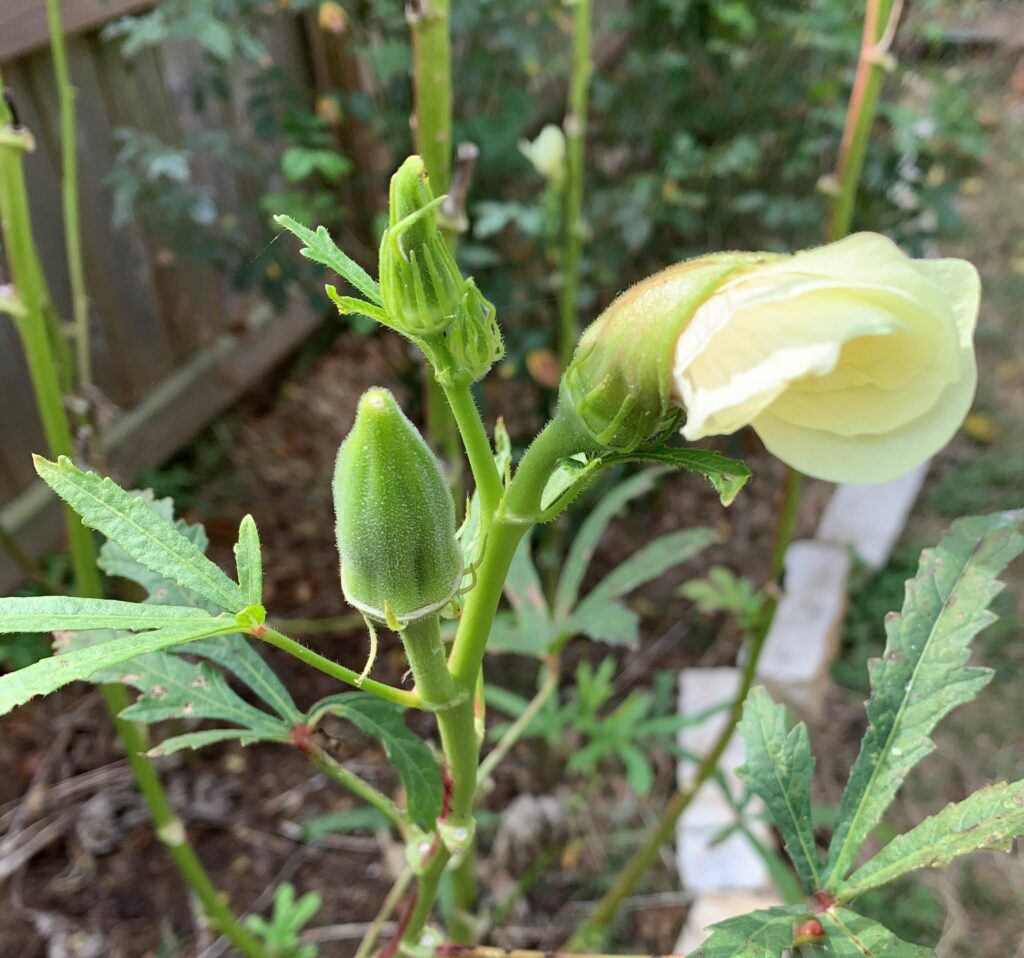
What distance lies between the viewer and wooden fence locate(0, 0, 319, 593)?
5.67ft

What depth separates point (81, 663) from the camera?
0.42m

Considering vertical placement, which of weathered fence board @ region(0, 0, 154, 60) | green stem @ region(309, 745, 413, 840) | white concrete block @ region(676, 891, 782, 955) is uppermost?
weathered fence board @ region(0, 0, 154, 60)

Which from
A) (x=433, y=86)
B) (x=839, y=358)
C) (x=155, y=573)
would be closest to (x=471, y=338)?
(x=839, y=358)

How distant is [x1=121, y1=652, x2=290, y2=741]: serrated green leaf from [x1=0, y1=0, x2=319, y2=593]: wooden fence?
1.34 meters

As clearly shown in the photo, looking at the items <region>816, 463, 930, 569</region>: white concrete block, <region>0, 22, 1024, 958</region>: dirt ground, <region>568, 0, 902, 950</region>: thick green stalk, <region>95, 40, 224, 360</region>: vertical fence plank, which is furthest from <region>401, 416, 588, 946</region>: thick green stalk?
<region>816, 463, 930, 569</region>: white concrete block

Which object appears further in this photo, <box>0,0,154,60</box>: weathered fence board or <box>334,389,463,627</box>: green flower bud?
<box>0,0,154,60</box>: weathered fence board

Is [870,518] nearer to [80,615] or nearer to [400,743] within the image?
[400,743]

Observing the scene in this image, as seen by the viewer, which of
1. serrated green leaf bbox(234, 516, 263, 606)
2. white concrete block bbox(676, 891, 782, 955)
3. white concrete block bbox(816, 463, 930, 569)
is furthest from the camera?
white concrete block bbox(816, 463, 930, 569)

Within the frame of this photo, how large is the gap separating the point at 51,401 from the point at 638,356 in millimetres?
682

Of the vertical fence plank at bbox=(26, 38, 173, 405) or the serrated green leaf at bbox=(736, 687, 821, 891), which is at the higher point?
the vertical fence plank at bbox=(26, 38, 173, 405)

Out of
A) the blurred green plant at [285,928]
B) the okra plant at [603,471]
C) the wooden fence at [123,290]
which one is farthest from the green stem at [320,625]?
the okra plant at [603,471]

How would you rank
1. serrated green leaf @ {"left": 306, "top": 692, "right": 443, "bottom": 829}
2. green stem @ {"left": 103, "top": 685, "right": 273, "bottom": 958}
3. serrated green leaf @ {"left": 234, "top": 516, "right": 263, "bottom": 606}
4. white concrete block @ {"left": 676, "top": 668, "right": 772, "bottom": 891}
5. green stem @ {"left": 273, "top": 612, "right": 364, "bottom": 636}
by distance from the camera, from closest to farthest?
serrated green leaf @ {"left": 234, "top": 516, "right": 263, "bottom": 606} → serrated green leaf @ {"left": 306, "top": 692, "right": 443, "bottom": 829} → green stem @ {"left": 103, "top": 685, "right": 273, "bottom": 958} → white concrete block @ {"left": 676, "top": 668, "right": 772, "bottom": 891} → green stem @ {"left": 273, "top": 612, "right": 364, "bottom": 636}

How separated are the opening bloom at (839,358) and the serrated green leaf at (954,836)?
0.87 feet

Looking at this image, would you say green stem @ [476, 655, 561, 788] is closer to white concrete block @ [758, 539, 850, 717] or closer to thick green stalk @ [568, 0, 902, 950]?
thick green stalk @ [568, 0, 902, 950]
